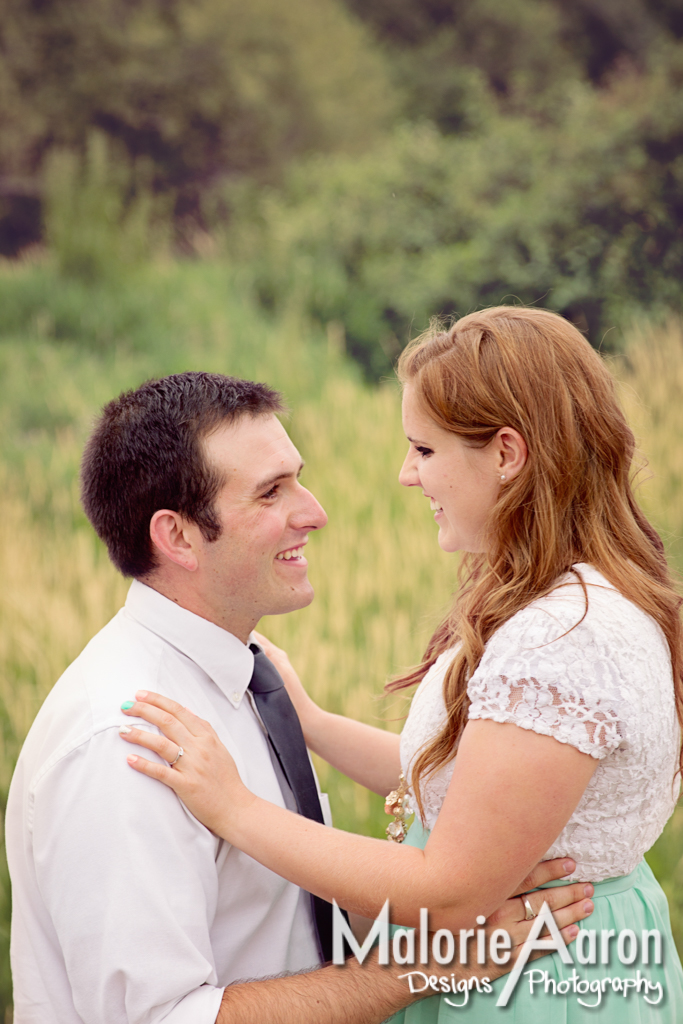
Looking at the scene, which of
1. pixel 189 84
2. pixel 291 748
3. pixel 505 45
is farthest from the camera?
pixel 505 45

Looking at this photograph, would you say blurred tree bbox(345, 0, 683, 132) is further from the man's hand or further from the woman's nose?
the man's hand

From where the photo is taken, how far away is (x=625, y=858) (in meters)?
1.64

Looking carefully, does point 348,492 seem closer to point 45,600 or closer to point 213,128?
point 45,600

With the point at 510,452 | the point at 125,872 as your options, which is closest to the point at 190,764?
the point at 125,872

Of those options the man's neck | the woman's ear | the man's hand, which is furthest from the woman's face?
the man's hand

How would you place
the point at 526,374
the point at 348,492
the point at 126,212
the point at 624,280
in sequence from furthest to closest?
the point at 126,212
the point at 624,280
the point at 348,492
the point at 526,374

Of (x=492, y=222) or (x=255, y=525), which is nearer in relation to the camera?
(x=255, y=525)

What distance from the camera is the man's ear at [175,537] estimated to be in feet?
6.23

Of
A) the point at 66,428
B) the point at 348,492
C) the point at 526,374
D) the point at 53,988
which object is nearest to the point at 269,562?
the point at 526,374

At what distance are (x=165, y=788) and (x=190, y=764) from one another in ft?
0.21

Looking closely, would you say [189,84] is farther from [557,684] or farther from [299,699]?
[557,684]

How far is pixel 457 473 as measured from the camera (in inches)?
67.8

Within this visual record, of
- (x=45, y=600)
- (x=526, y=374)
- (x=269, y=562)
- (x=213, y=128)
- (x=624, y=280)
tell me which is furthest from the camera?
(x=213, y=128)

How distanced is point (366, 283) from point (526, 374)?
536 centimetres
